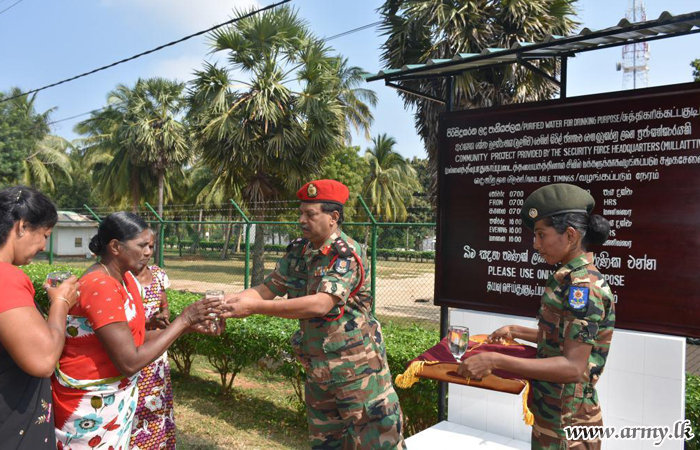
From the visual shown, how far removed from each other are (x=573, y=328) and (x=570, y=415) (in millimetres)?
442

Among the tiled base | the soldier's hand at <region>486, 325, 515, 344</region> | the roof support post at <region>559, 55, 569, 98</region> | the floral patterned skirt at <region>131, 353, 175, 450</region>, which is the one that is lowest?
the tiled base

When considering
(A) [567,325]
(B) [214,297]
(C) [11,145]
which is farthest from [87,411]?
(C) [11,145]

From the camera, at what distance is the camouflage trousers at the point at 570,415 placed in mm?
2211

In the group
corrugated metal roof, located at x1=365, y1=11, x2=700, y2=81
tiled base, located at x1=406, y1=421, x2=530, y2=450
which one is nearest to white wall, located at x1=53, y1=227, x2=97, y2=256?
corrugated metal roof, located at x1=365, y1=11, x2=700, y2=81

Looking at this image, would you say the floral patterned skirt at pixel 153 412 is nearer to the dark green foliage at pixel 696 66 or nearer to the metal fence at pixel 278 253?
the metal fence at pixel 278 253

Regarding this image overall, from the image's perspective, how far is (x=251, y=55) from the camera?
46.6ft

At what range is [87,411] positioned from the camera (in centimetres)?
225

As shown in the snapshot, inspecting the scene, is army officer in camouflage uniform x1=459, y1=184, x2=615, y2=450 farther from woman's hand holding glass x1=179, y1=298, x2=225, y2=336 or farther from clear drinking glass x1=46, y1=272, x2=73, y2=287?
clear drinking glass x1=46, y1=272, x2=73, y2=287

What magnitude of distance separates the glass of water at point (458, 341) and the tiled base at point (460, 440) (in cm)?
140

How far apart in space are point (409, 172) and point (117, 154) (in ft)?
82.9

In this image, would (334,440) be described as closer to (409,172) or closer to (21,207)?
(21,207)

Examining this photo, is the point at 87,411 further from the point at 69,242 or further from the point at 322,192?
the point at 69,242

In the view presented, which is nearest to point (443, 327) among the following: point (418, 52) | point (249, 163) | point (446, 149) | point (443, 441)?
point (443, 441)

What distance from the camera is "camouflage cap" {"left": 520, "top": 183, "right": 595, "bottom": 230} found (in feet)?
7.11
